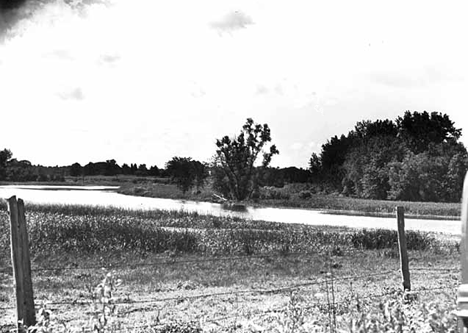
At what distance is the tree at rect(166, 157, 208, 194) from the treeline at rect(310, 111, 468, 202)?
15.4 metres

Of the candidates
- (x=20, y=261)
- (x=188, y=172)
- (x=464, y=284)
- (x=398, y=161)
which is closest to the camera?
(x=464, y=284)

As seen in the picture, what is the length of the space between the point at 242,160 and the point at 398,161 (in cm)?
1691

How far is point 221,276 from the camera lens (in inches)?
543

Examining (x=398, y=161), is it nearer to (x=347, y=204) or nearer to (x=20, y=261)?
(x=347, y=204)

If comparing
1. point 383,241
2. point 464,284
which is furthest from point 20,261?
point 383,241

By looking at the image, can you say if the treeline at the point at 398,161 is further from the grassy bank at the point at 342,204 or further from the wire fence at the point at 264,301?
the wire fence at the point at 264,301

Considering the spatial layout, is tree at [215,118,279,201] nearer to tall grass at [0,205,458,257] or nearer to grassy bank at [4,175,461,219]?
grassy bank at [4,175,461,219]

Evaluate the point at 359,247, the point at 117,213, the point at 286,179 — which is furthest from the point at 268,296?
the point at 286,179

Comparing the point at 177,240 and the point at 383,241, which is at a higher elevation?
the point at 177,240

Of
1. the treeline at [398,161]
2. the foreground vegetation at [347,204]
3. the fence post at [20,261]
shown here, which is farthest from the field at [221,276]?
the treeline at [398,161]

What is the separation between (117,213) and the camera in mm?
31297

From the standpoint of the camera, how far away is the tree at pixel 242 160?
69.4 metres

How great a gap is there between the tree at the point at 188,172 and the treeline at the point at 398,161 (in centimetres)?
1537

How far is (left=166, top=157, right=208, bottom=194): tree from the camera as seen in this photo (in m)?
85.6
